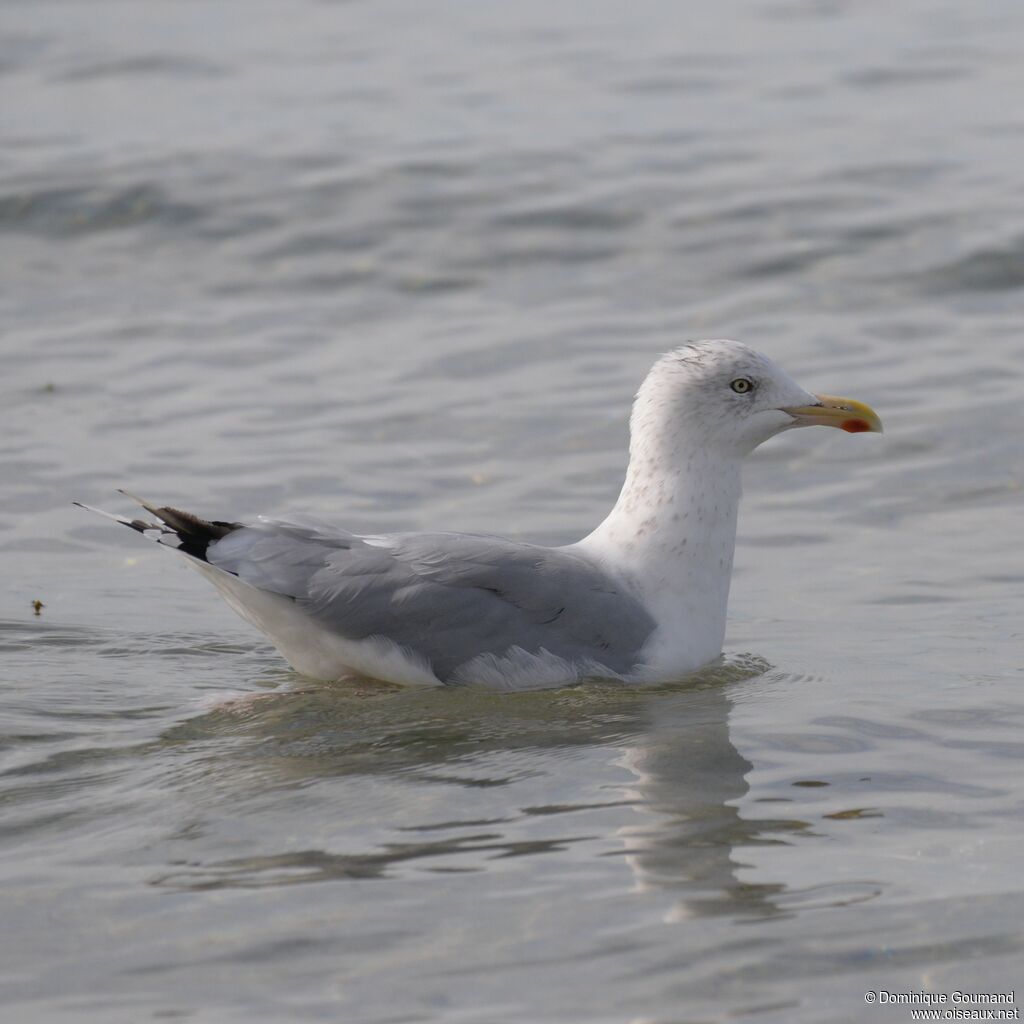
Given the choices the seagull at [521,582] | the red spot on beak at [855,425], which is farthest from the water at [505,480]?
the red spot on beak at [855,425]

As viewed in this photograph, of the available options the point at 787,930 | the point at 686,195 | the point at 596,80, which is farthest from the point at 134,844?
the point at 596,80

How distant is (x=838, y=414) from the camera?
6.73m

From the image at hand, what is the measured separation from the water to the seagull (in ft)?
0.55

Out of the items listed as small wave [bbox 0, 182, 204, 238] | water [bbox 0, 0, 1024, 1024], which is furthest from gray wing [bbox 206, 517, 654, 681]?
small wave [bbox 0, 182, 204, 238]

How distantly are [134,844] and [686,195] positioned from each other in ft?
32.1

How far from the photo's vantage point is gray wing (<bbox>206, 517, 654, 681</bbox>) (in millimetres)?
6215

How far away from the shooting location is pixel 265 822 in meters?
5.11

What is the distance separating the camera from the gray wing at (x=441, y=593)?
6.21 m

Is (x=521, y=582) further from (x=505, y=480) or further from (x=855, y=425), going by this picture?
(x=505, y=480)

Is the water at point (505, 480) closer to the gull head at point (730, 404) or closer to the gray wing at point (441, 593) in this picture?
the gray wing at point (441, 593)

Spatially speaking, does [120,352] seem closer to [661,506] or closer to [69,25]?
[661,506]

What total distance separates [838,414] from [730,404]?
394 millimetres

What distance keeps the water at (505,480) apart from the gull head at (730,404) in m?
0.83

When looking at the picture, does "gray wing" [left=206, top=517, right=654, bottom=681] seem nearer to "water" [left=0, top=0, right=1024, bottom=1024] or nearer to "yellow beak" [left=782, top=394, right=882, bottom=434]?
"water" [left=0, top=0, right=1024, bottom=1024]
